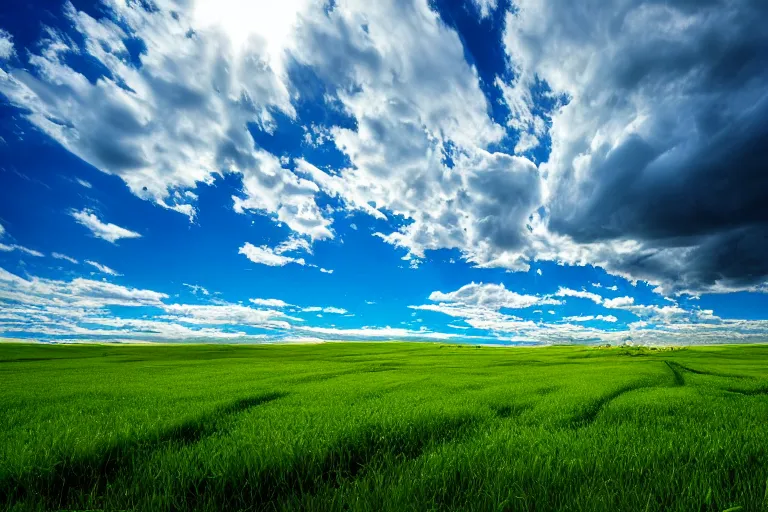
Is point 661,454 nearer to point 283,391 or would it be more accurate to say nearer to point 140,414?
point 140,414

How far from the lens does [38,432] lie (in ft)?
21.5

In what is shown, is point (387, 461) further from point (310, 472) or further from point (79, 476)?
point (79, 476)

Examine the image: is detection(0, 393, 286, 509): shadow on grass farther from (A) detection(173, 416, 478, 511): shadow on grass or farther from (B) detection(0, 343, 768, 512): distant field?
(A) detection(173, 416, 478, 511): shadow on grass

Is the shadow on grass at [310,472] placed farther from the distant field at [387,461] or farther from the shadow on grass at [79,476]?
the shadow on grass at [79,476]

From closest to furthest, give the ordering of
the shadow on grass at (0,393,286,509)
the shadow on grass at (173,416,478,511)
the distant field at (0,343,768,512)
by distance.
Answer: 1. the distant field at (0,343,768,512)
2. the shadow on grass at (173,416,478,511)
3. the shadow on grass at (0,393,286,509)

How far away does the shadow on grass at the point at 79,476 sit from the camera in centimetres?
401

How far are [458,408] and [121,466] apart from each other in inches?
259

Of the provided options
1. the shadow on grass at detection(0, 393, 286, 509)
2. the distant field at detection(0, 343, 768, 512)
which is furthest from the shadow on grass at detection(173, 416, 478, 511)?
the shadow on grass at detection(0, 393, 286, 509)

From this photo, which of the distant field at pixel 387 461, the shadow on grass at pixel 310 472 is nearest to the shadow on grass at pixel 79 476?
the distant field at pixel 387 461

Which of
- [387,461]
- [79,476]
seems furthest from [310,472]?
[79,476]

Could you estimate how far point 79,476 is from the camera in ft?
15.3

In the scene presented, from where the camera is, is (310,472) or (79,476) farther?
(79,476)

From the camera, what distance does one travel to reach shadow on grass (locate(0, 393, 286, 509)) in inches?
158

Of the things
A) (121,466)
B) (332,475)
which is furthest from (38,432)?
(332,475)
